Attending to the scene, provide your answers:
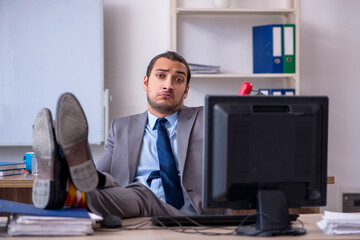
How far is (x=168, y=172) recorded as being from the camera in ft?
7.71

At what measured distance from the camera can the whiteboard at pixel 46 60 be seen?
11.7 feet

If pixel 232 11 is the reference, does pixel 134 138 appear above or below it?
below

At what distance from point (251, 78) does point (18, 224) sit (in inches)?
102

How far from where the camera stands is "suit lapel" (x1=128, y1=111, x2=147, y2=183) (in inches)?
94.9

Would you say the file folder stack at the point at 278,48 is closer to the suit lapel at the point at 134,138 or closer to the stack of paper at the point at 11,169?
the suit lapel at the point at 134,138

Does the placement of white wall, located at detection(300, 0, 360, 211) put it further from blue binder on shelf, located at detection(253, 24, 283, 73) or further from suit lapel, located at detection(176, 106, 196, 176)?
suit lapel, located at detection(176, 106, 196, 176)

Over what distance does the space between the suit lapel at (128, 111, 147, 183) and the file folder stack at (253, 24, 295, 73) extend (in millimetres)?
1296

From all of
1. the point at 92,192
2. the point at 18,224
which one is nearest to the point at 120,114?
the point at 92,192

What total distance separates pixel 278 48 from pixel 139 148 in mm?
1495

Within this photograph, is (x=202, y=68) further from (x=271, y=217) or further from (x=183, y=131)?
(x=271, y=217)

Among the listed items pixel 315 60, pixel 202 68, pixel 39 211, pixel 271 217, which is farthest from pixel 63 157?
pixel 315 60

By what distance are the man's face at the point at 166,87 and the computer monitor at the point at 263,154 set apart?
1.04 meters

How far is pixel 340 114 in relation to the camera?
3861mm

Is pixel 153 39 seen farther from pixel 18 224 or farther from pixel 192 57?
pixel 18 224
